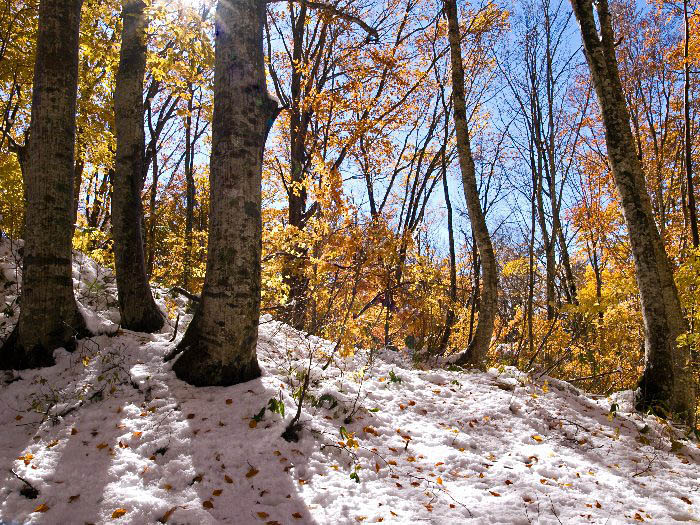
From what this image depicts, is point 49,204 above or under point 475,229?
under

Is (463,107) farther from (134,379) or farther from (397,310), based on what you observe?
(134,379)

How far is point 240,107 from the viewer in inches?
131

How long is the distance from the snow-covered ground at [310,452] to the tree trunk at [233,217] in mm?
256

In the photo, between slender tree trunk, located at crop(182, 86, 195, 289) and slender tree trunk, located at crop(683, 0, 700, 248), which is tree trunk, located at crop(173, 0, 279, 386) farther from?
slender tree trunk, located at crop(683, 0, 700, 248)

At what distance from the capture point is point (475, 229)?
6055mm

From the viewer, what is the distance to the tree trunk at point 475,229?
5734mm

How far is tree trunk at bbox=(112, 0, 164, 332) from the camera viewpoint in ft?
14.7

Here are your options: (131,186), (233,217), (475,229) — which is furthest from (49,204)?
(475,229)

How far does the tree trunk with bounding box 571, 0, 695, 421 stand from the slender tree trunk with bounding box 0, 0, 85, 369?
598cm

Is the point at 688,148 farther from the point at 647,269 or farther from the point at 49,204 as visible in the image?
the point at 49,204

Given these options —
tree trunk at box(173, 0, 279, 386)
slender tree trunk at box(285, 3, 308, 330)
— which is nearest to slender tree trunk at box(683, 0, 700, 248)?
slender tree trunk at box(285, 3, 308, 330)

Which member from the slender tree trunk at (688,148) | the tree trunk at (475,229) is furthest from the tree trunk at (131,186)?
the slender tree trunk at (688,148)

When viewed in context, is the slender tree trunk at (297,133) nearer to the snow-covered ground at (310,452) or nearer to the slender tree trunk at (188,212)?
the slender tree trunk at (188,212)

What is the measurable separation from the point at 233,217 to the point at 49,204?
6.38ft
